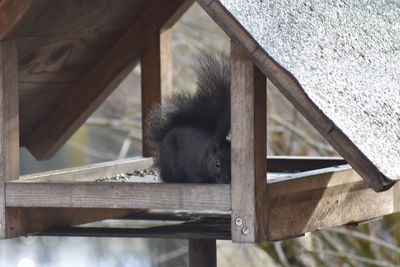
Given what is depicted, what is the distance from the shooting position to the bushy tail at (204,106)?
3312mm

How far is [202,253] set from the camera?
3.45m

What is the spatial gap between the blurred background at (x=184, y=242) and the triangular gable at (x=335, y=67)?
10.3 ft

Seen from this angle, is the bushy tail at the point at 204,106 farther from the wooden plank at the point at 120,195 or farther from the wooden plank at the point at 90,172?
the wooden plank at the point at 120,195

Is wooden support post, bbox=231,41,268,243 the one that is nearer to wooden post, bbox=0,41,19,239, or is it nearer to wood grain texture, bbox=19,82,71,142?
wooden post, bbox=0,41,19,239

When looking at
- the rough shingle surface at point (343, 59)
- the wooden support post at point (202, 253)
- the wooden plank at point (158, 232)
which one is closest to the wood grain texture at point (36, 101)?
the wooden plank at point (158, 232)

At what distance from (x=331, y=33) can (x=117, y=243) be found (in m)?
4.90

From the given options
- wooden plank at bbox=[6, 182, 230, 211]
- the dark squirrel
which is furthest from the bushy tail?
wooden plank at bbox=[6, 182, 230, 211]

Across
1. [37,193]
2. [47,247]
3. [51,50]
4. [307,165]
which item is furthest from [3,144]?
[47,247]

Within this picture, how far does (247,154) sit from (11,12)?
872 mm

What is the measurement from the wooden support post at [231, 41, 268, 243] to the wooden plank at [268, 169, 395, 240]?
80mm

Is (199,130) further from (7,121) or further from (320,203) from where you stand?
(7,121)

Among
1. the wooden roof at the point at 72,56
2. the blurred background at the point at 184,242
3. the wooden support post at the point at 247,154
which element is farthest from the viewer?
the blurred background at the point at 184,242

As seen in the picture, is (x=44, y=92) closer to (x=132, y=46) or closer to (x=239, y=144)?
(x=132, y=46)

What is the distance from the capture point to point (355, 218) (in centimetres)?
346
